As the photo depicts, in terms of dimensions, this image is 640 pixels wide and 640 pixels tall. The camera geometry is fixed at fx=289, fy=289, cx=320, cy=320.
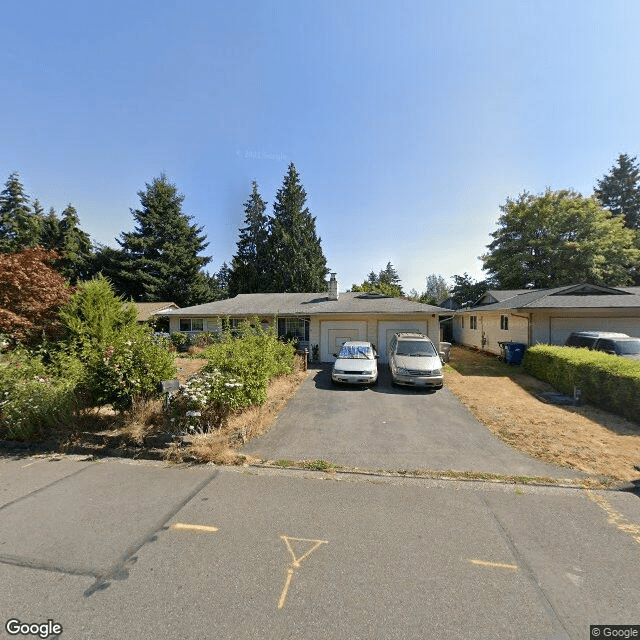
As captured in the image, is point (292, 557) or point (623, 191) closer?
point (292, 557)

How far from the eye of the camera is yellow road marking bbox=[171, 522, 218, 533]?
327 cm

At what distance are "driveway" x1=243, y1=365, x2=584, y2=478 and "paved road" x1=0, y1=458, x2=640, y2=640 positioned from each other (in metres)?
0.66

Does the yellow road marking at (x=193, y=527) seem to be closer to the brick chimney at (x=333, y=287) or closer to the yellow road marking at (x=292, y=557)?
the yellow road marking at (x=292, y=557)

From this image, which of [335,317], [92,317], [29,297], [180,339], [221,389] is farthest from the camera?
[180,339]

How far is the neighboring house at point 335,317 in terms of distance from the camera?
14.1 meters

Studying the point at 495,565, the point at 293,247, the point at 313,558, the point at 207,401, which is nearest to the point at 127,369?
the point at 207,401

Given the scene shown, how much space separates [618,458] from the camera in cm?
508

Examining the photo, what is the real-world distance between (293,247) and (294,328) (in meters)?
17.7

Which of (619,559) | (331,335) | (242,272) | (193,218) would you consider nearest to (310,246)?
(242,272)

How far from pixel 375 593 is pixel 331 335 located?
40.7ft

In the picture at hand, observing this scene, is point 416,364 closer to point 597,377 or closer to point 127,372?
point 597,377

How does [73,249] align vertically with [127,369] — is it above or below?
above

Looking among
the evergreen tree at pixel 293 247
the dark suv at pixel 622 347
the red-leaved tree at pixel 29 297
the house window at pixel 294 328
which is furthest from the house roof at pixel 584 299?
the evergreen tree at pixel 293 247

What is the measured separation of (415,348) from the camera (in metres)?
10.8
